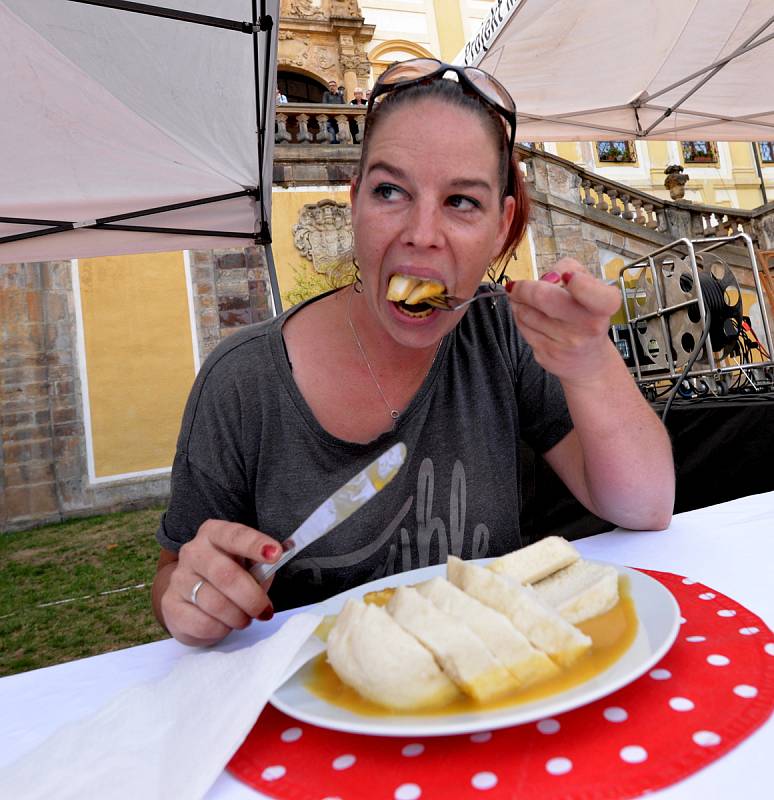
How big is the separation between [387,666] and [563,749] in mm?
170

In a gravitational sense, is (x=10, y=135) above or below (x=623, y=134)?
below

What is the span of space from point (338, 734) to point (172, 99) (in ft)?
9.85

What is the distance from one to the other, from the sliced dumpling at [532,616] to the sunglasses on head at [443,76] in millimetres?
1172

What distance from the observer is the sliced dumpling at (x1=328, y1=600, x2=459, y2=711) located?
0.55 meters

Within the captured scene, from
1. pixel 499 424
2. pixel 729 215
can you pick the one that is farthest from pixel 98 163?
pixel 729 215

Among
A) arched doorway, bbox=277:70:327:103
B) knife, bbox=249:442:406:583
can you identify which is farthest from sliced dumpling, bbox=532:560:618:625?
arched doorway, bbox=277:70:327:103

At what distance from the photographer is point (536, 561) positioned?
81cm

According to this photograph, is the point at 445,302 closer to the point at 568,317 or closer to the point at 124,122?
the point at 568,317

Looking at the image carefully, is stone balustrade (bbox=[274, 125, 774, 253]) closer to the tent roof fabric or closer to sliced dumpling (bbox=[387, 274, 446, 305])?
the tent roof fabric

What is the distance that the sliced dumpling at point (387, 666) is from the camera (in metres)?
0.55

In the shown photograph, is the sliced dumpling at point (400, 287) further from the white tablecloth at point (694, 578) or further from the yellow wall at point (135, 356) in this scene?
the yellow wall at point (135, 356)

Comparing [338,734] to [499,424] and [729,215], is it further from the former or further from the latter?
[729,215]

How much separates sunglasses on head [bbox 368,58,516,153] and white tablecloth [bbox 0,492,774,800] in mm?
1013

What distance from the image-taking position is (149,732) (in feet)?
2.02
